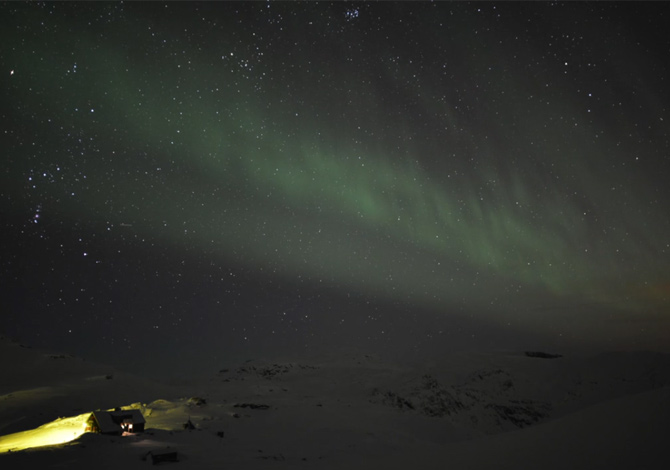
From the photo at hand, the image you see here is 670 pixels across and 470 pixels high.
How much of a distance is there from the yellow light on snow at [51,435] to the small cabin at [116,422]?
4745 mm

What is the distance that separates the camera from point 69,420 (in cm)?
4528

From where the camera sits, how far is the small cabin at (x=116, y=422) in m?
34.3

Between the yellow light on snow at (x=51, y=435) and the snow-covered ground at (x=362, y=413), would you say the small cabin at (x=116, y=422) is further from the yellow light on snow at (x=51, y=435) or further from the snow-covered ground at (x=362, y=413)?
the yellow light on snow at (x=51, y=435)

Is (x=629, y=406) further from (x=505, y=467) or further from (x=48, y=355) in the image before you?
(x=48, y=355)

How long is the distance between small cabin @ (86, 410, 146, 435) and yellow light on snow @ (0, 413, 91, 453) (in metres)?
4.75

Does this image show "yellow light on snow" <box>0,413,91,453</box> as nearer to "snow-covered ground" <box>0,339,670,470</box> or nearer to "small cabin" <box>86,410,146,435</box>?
"snow-covered ground" <box>0,339,670,470</box>

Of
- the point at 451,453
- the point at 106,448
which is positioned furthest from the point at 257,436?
the point at 451,453

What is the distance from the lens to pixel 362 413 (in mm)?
66375

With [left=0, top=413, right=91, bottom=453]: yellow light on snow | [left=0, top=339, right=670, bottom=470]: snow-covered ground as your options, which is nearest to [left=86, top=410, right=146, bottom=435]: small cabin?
[left=0, top=339, right=670, bottom=470]: snow-covered ground

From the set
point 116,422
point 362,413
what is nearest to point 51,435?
point 116,422

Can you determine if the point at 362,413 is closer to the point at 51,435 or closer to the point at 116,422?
the point at 116,422

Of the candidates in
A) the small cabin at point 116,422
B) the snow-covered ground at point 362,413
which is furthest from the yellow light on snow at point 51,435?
the small cabin at point 116,422

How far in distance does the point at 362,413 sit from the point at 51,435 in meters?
42.9

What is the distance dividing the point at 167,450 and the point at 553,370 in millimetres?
146856
